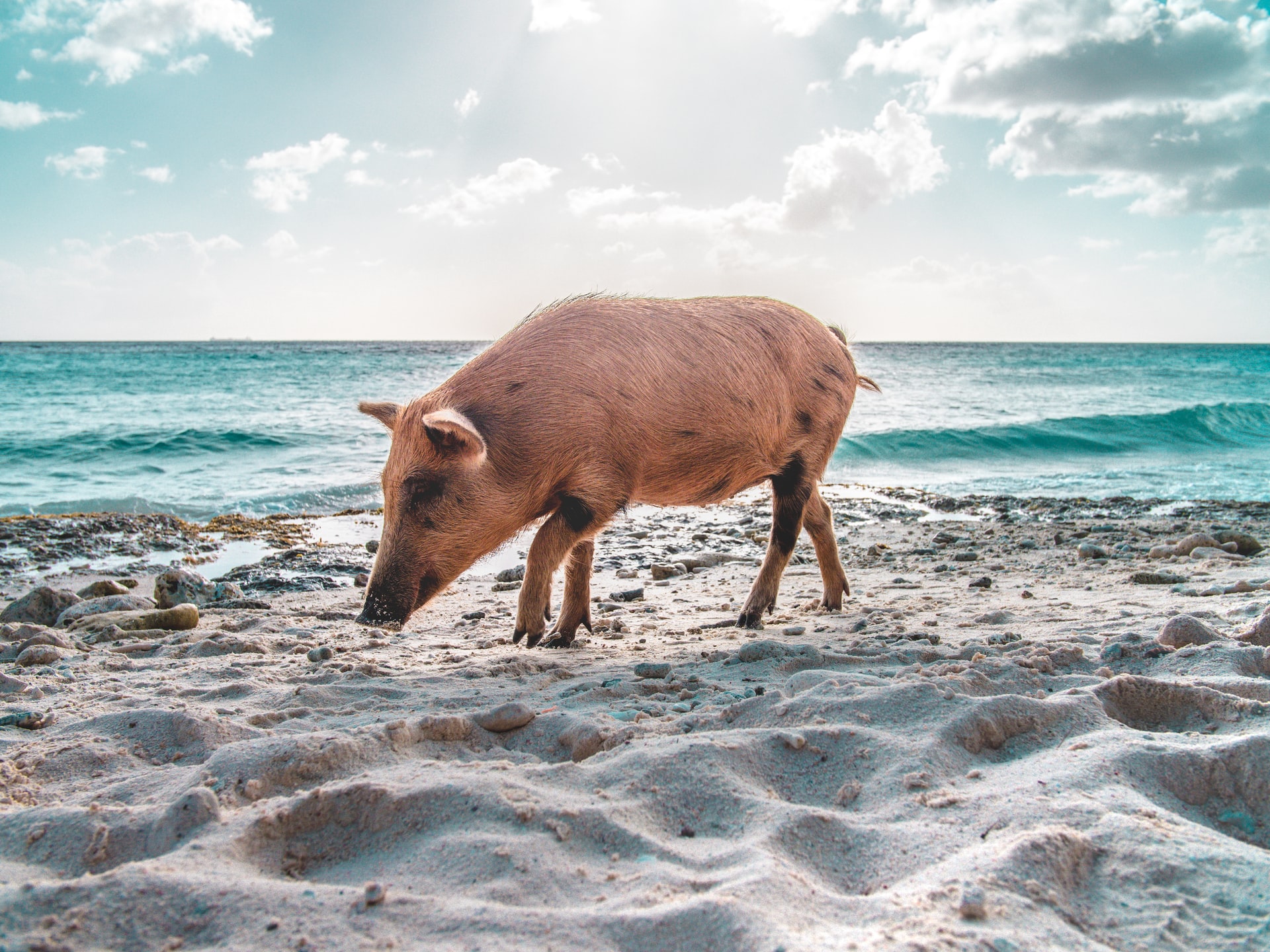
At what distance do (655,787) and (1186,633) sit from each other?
2538mm

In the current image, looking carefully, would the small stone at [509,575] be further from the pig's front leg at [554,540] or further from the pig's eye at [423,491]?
the pig's eye at [423,491]

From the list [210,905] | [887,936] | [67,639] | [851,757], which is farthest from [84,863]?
[67,639]

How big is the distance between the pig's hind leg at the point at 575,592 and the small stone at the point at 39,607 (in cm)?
324

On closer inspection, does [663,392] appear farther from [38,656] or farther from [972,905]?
[38,656]

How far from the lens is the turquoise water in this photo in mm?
12177

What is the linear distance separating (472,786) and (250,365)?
53.8m

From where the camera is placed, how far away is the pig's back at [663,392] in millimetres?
4207

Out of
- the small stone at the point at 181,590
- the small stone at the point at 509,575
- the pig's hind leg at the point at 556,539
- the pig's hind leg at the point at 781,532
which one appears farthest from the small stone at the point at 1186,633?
the small stone at the point at 181,590

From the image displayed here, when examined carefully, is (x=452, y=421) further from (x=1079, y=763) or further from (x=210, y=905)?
(x=1079, y=763)

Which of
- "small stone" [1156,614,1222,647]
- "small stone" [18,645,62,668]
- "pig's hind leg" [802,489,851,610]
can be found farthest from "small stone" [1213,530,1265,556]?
"small stone" [18,645,62,668]

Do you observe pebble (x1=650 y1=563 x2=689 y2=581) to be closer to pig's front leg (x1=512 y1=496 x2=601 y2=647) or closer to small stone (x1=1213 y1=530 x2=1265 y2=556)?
pig's front leg (x1=512 y1=496 x2=601 y2=647)

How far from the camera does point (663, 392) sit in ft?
14.6

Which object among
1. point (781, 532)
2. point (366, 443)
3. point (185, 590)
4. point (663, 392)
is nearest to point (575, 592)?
point (663, 392)

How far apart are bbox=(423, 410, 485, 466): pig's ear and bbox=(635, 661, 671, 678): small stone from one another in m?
1.23
